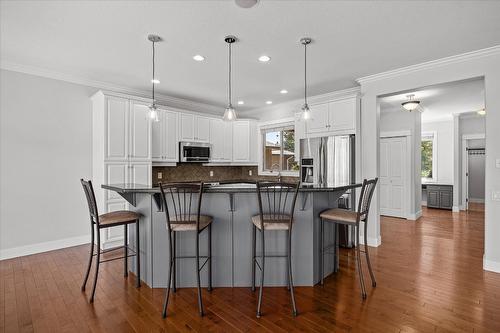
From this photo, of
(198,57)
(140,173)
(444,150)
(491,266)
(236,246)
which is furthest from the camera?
(444,150)

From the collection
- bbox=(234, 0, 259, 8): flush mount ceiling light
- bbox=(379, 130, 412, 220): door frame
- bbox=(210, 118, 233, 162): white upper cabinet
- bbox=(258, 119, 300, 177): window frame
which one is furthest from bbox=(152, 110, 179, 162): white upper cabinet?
bbox=(379, 130, 412, 220): door frame

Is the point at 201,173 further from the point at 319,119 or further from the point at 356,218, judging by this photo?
the point at 356,218

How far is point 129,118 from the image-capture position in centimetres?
444

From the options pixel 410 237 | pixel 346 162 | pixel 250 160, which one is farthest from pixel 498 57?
pixel 250 160

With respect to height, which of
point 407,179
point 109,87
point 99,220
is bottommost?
point 99,220

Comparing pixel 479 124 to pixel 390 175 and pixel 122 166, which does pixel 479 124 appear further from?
pixel 122 166

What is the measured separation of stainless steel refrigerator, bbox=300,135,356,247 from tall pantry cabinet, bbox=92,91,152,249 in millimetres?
3014

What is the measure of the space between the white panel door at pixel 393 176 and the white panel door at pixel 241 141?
3665 millimetres

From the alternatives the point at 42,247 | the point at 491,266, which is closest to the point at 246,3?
the point at 491,266

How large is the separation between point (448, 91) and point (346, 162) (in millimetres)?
2684

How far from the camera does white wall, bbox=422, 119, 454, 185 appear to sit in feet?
25.8

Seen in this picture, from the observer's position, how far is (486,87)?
3.32 m

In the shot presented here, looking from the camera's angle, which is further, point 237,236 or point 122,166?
point 122,166

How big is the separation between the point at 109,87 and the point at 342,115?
4147mm
